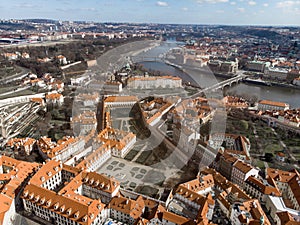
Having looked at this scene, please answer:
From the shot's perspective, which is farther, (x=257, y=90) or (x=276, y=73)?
(x=276, y=73)

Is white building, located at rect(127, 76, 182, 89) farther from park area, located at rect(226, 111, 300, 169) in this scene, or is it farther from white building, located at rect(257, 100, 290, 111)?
park area, located at rect(226, 111, 300, 169)

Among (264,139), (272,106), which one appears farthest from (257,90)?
(264,139)

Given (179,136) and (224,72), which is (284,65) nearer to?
(224,72)

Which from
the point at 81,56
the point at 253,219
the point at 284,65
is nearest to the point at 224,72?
the point at 284,65

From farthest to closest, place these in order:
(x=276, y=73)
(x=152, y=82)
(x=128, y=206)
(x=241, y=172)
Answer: (x=276, y=73)
(x=152, y=82)
(x=241, y=172)
(x=128, y=206)

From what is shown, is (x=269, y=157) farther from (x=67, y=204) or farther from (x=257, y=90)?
(x=257, y=90)

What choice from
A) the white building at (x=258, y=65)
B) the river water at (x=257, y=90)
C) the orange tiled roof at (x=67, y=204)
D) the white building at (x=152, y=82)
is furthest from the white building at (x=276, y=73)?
the orange tiled roof at (x=67, y=204)

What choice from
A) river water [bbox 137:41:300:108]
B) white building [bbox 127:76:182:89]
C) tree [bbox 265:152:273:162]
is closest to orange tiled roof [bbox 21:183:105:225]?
tree [bbox 265:152:273:162]

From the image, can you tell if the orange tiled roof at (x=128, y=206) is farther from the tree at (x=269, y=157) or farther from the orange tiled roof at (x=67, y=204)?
the tree at (x=269, y=157)

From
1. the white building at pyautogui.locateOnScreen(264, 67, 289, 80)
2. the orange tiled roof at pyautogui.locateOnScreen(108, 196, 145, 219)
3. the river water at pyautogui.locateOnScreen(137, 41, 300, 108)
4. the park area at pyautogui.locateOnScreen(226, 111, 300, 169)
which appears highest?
the white building at pyautogui.locateOnScreen(264, 67, 289, 80)

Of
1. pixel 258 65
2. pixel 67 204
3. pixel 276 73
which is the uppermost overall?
pixel 258 65

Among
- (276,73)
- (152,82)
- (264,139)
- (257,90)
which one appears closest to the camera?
(264,139)
